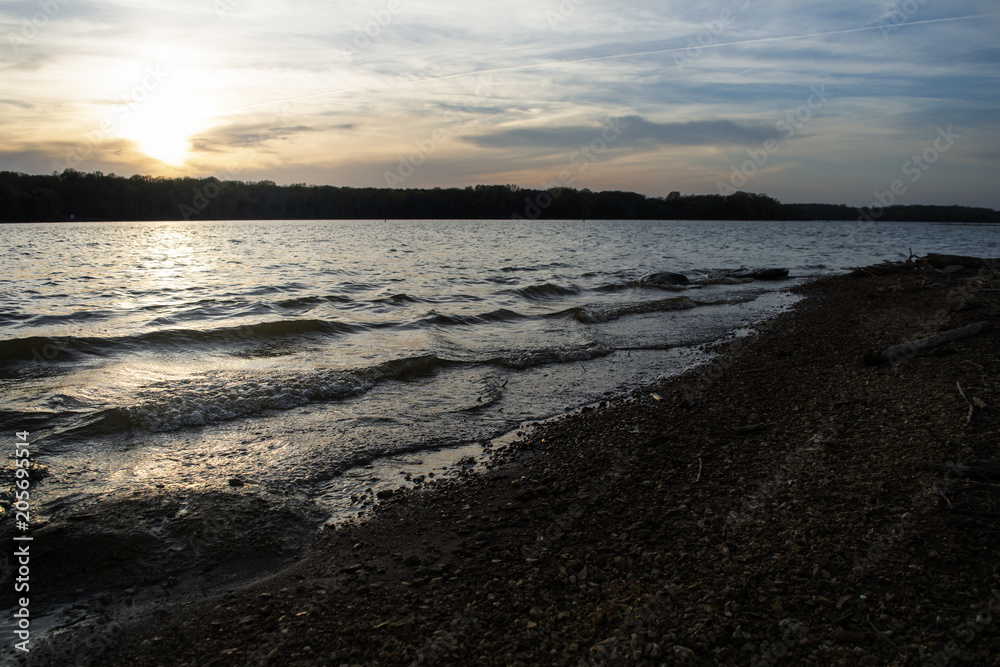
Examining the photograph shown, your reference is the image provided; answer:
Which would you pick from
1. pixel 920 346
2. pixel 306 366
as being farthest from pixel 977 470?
pixel 306 366

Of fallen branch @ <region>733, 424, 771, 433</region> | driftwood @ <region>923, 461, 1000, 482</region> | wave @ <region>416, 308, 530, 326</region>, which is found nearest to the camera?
driftwood @ <region>923, 461, 1000, 482</region>

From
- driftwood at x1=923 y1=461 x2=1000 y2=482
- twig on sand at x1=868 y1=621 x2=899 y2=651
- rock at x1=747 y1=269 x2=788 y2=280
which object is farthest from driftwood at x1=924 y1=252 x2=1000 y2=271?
twig on sand at x1=868 y1=621 x2=899 y2=651

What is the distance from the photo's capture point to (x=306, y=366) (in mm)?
9578

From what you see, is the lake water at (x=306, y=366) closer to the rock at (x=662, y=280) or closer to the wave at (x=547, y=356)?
the wave at (x=547, y=356)

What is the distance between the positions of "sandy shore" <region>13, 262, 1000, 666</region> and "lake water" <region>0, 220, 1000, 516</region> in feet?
3.75

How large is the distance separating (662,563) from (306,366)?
751 centimetres

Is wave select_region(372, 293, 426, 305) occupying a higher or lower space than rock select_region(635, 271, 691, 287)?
lower

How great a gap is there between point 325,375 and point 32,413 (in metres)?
3.62

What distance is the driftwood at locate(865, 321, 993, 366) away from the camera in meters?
8.05

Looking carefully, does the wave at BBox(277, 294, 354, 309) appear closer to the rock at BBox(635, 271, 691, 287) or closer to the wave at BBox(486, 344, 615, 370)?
the wave at BBox(486, 344, 615, 370)

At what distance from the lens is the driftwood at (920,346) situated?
805cm

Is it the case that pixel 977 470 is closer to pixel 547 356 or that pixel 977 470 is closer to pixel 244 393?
pixel 547 356

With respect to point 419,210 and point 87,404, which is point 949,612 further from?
point 419,210

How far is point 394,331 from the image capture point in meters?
13.0
